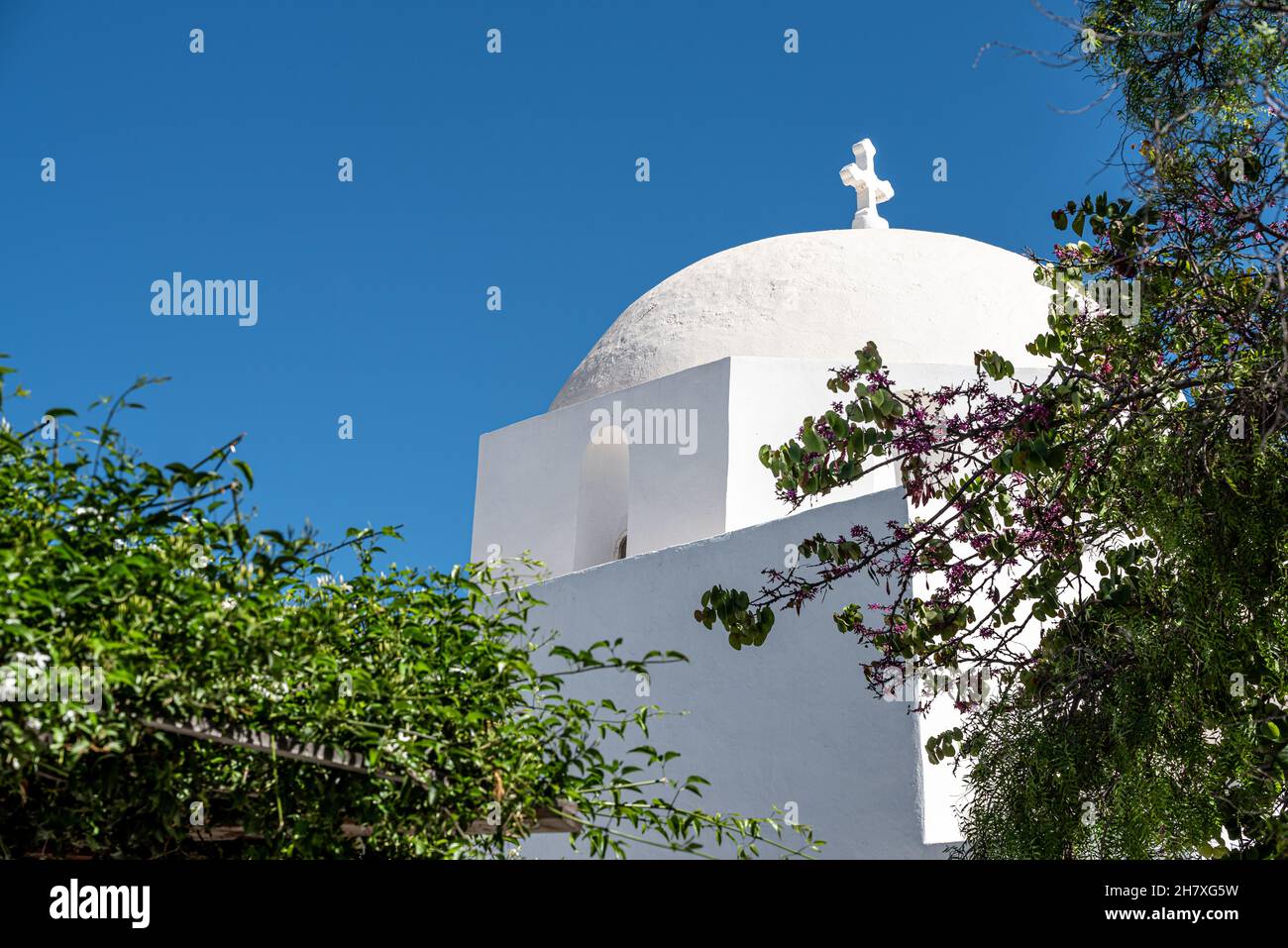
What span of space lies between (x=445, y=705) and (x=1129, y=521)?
123 inches

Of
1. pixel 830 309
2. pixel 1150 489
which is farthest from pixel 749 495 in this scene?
pixel 1150 489

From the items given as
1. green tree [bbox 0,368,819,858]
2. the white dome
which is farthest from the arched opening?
green tree [bbox 0,368,819,858]

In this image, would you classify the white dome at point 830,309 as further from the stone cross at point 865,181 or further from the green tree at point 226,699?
the green tree at point 226,699

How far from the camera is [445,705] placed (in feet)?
7.86

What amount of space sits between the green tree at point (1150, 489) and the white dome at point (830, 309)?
11.5 ft

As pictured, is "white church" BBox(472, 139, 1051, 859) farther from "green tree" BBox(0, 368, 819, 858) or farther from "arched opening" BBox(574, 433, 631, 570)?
"green tree" BBox(0, 368, 819, 858)

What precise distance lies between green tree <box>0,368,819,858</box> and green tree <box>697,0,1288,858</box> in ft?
6.98

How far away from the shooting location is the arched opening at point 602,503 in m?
8.71

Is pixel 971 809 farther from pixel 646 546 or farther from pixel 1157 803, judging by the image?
pixel 646 546

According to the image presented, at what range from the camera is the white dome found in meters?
8.65

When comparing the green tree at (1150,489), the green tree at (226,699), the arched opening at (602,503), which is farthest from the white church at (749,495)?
the green tree at (226,699)

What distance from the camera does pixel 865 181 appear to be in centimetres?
1093

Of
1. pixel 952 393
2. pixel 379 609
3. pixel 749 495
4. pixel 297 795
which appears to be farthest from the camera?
pixel 749 495
